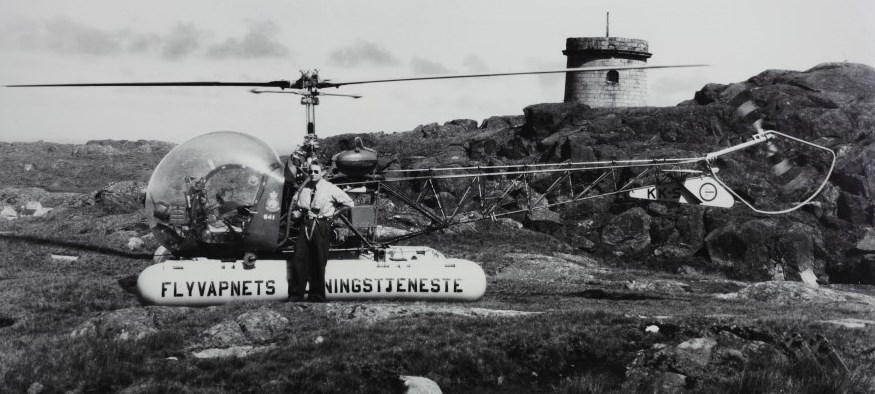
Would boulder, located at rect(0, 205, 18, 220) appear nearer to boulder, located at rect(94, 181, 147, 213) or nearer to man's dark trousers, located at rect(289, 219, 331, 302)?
boulder, located at rect(94, 181, 147, 213)

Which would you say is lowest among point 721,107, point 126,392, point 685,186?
point 126,392

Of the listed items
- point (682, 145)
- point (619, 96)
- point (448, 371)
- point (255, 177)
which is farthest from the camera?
point (619, 96)

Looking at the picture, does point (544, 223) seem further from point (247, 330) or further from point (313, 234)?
point (247, 330)

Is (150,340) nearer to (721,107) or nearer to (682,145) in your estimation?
(682,145)

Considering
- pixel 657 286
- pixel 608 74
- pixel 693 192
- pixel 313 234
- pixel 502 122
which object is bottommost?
pixel 657 286

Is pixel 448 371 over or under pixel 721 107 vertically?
under

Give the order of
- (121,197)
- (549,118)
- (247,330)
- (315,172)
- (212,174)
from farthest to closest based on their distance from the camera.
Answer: (549,118)
(121,197)
(212,174)
(315,172)
(247,330)

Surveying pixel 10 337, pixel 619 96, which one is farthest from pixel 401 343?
pixel 619 96

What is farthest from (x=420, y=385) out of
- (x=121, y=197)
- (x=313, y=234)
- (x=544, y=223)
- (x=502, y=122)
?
(x=502, y=122)
